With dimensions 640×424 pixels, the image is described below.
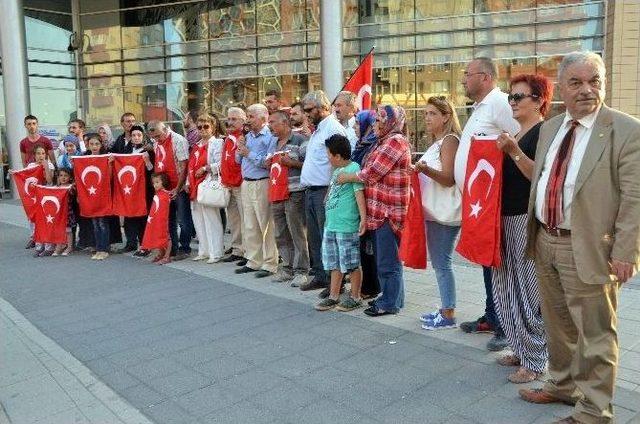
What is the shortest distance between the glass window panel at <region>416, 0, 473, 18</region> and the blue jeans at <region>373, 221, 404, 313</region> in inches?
648

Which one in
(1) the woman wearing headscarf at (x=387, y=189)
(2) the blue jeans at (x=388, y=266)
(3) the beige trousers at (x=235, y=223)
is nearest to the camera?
(1) the woman wearing headscarf at (x=387, y=189)

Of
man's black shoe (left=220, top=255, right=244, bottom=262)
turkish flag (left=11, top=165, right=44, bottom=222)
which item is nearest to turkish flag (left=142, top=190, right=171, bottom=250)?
man's black shoe (left=220, top=255, right=244, bottom=262)

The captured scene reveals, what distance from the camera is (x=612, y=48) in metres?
16.8

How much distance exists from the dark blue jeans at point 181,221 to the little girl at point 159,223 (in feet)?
0.47

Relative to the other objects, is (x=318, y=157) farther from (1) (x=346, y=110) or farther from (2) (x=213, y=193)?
(2) (x=213, y=193)

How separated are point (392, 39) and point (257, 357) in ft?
58.8

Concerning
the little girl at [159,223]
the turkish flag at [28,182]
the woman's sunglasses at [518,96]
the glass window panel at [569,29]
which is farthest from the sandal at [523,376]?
the glass window panel at [569,29]

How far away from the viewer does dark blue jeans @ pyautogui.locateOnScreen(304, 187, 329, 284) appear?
608 centimetres

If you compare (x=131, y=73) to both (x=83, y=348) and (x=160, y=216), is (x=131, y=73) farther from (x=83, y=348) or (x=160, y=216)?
(x=83, y=348)

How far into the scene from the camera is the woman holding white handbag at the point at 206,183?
7762 millimetres

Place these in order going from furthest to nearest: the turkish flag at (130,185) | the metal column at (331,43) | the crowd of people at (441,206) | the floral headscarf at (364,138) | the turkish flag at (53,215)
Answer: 1. the metal column at (331,43)
2. the turkish flag at (53,215)
3. the turkish flag at (130,185)
4. the floral headscarf at (364,138)
5. the crowd of people at (441,206)

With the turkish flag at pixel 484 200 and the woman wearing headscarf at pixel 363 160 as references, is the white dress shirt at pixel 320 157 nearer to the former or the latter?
the woman wearing headscarf at pixel 363 160

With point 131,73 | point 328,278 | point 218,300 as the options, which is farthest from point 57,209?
point 131,73

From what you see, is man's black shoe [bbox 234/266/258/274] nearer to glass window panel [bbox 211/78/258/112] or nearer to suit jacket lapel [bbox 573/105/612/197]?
suit jacket lapel [bbox 573/105/612/197]
